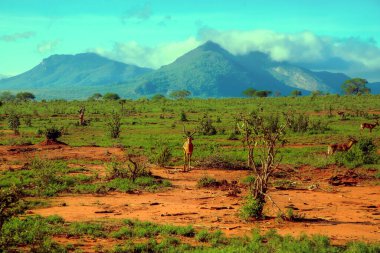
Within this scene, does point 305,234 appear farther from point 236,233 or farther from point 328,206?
point 328,206

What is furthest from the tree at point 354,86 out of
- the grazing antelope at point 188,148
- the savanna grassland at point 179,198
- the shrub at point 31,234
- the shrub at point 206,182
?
the shrub at point 31,234

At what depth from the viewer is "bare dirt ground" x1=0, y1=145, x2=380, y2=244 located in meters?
12.2

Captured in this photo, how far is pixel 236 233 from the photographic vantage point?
456 inches

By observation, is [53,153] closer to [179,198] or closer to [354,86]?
[179,198]

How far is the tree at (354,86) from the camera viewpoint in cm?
11750

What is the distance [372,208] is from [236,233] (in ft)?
17.3

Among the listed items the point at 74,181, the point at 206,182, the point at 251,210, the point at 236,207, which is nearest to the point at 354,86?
the point at 206,182

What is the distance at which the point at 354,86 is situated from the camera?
389ft

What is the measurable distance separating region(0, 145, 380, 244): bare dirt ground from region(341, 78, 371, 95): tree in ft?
340

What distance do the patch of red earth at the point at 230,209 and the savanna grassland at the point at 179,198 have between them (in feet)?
0.10

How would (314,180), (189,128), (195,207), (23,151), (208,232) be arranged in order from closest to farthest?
(208,232), (195,207), (314,180), (23,151), (189,128)

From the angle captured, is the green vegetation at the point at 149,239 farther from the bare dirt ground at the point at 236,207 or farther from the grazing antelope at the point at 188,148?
the grazing antelope at the point at 188,148

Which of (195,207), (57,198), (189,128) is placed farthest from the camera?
(189,128)

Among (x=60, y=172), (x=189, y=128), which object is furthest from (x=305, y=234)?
(x=189, y=128)
